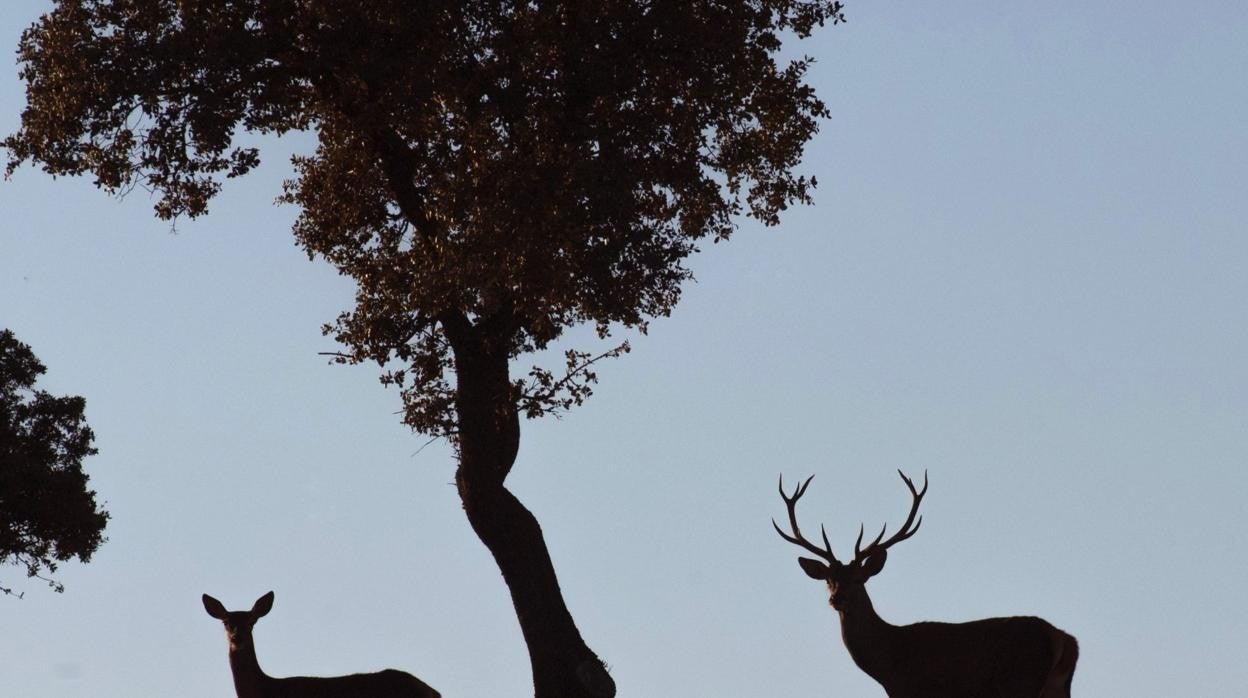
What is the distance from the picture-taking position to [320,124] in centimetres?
2986

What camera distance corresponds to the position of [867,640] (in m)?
23.1

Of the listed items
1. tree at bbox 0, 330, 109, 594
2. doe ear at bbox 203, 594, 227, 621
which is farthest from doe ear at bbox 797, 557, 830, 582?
tree at bbox 0, 330, 109, 594

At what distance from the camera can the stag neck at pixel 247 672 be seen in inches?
1005

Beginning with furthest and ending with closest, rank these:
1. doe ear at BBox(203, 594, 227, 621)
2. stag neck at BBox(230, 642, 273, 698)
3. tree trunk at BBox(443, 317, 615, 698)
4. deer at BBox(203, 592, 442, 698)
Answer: tree trunk at BBox(443, 317, 615, 698)
doe ear at BBox(203, 594, 227, 621)
stag neck at BBox(230, 642, 273, 698)
deer at BBox(203, 592, 442, 698)

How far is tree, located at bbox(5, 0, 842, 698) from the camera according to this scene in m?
27.3

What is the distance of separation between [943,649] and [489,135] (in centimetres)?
927

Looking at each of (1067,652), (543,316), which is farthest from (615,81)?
(1067,652)

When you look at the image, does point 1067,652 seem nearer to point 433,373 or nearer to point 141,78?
point 433,373

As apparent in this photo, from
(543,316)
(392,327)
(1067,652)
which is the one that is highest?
(392,327)

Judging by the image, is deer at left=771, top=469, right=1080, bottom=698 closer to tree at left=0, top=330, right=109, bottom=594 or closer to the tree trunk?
the tree trunk

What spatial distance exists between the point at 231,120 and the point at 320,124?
1995mm

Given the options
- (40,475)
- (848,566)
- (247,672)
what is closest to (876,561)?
(848,566)

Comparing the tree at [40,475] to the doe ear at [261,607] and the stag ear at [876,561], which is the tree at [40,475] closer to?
the doe ear at [261,607]

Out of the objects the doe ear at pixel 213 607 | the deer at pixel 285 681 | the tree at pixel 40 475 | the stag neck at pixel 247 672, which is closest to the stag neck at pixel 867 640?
the deer at pixel 285 681
